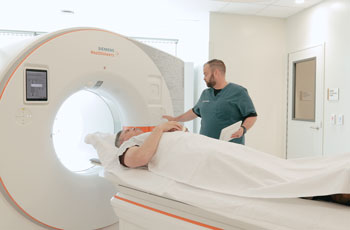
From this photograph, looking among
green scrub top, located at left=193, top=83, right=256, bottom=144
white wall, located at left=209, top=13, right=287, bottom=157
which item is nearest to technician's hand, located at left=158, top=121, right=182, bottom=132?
green scrub top, located at left=193, top=83, right=256, bottom=144

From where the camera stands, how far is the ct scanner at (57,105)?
1.48m

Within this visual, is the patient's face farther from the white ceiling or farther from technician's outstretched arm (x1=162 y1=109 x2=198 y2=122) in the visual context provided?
the white ceiling

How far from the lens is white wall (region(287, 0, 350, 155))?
3137 mm

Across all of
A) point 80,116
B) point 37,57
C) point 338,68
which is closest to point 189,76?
point 338,68

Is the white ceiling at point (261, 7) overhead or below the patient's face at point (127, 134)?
overhead

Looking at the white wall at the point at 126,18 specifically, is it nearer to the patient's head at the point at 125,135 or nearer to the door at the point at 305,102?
the door at the point at 305,102

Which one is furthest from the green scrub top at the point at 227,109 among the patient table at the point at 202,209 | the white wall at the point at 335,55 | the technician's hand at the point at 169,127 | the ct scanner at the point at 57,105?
the white wall at the point at 335,55

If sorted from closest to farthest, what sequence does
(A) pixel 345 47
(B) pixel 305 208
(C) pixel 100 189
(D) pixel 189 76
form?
(B) pixel 305 208, (C) pixel 100 189, (A) pixel 345 47, (D) pixel 189 76

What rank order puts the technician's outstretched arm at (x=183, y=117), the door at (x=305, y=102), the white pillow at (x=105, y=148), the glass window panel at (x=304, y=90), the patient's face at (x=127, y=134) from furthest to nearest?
the glass window panel at (x=304, y=90), the door at (x=305, y=102), the technician's outstretched arm at (x=183, y=117), the patient's face at (x=127, y=134), the white pillow at (x=105, y=148)

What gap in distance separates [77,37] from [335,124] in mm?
2691

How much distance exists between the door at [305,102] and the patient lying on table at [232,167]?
7.53 ft

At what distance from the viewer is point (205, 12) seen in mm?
3963

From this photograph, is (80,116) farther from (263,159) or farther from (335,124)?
(335,124)

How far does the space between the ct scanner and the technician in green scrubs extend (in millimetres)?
523
